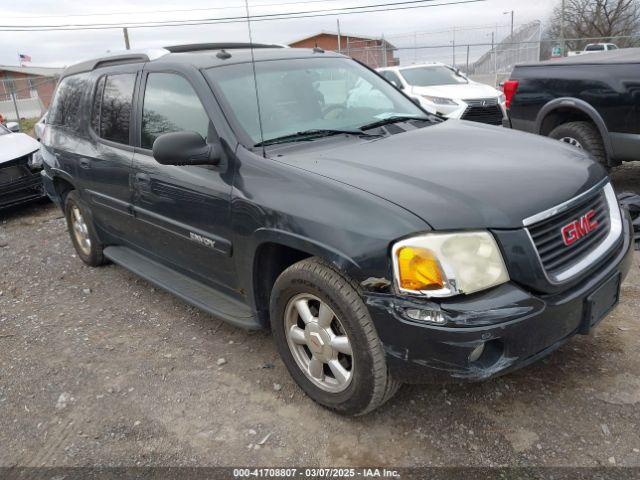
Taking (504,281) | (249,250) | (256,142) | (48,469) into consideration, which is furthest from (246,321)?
(504,281)

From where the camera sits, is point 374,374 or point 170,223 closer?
point 374,374

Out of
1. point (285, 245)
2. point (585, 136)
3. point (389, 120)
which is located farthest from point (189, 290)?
point (585, 136)

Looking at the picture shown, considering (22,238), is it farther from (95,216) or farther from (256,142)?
(256,142)

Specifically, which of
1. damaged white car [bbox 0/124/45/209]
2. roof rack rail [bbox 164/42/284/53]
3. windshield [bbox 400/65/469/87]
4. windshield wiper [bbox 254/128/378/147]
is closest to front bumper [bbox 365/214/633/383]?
windshield wiper [bbox 254/128/378/147]

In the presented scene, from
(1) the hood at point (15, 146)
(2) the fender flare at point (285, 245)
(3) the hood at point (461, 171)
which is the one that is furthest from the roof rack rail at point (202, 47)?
(1) the hood at point (15, 146)

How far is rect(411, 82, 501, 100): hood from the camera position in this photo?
426 inches

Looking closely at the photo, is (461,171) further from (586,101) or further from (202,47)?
(586,101)

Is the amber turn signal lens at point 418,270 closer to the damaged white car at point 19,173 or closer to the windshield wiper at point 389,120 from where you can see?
the windshield wiper at point 389,120

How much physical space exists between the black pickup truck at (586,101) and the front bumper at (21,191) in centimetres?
631

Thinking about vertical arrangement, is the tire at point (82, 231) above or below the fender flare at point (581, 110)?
below

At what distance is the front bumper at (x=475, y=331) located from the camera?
2.17 meters

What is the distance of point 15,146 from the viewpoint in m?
7.73

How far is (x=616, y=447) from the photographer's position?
2.44 meters

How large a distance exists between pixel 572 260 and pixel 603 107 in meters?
3.77
